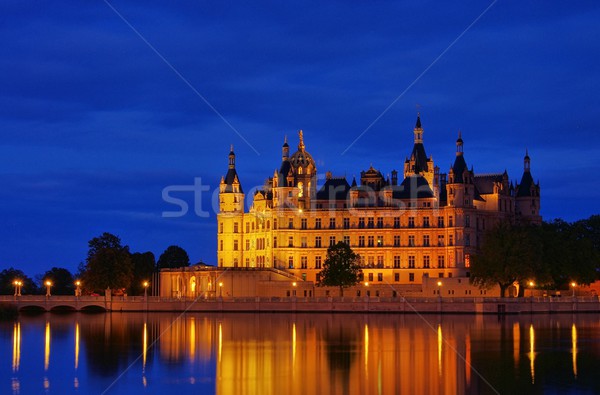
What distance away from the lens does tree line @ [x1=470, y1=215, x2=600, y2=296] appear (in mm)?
87562

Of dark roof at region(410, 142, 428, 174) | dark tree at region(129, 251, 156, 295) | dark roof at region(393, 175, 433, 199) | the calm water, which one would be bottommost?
the calm water

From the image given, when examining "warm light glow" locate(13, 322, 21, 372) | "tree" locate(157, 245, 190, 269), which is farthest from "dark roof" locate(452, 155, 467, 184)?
"warm light glow" locate(13, 322, 21, 372)

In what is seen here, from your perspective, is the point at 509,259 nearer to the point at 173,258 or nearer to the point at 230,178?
the point at 230,178

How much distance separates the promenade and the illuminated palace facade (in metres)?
20.2

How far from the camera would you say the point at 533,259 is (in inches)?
3460

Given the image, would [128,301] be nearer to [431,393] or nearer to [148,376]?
[148,376]

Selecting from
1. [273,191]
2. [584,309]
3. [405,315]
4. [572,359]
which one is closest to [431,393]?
[572,359]

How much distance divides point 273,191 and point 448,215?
19.8 m

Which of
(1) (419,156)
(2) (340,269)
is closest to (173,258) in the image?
(1) (419,156)

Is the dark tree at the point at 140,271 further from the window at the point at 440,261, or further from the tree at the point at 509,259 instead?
the tree at the point at 509,259

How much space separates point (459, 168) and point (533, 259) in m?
20.6

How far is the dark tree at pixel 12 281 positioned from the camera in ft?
401

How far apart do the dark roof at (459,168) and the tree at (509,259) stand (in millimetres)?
15900

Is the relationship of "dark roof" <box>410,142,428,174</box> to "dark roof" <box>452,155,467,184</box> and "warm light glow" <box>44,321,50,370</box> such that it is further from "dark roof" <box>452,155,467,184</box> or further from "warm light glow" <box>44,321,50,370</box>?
"warm light glow" <box>44,321,50,370</box>
